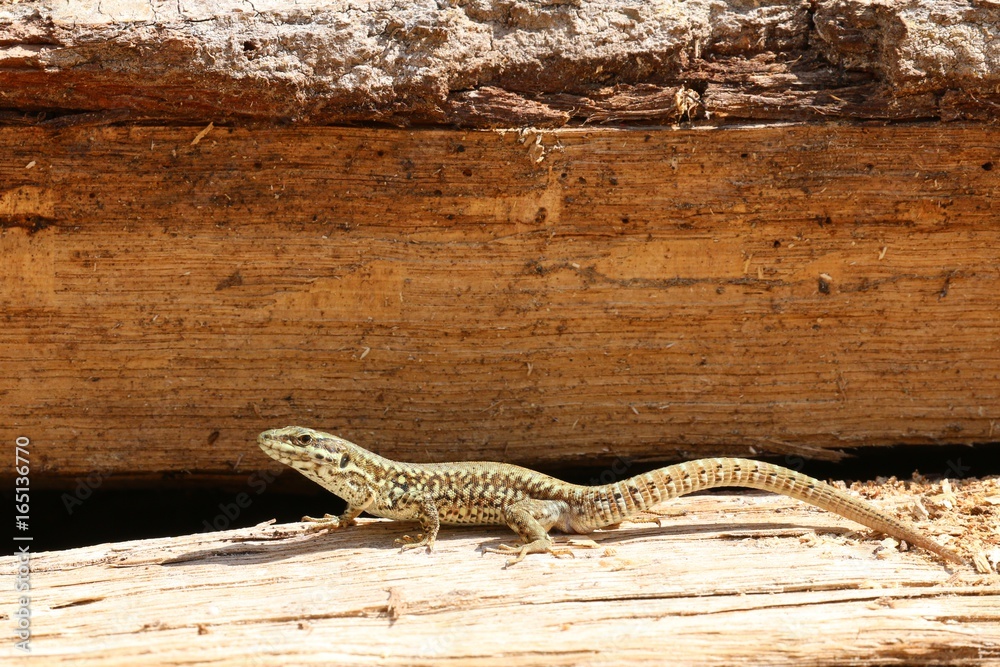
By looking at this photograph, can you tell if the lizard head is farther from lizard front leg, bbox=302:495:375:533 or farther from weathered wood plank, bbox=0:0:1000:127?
weathered wood plank, bbox=0:0:1000:127

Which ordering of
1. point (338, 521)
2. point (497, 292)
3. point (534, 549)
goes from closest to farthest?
point (534, 549)
point (497, 292)
point (338, 521)

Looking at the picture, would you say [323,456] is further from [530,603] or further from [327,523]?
[530,603]

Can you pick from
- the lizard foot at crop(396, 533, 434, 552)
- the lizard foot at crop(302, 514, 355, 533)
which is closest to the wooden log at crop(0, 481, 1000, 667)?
the lizard foot at crop(396, 533, 434, 552)

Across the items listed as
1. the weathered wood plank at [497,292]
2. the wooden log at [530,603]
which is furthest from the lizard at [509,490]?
the weathered wood plank at [497,292]

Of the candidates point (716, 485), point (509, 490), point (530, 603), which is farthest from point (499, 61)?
point (530, 603)

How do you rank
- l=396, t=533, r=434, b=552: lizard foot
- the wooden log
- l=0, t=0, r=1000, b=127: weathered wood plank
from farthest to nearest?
l=396, t=533, r=434, b=552: lizard foot
l=0, t=0, r=1000, b=127: weathered wood plank
the wooden log

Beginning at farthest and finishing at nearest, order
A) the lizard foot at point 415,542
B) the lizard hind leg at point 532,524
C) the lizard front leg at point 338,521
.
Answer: the lizard front leg at point 338,521 < the lizard foot at point 415,542 < the lizard hind leg at point 532,524

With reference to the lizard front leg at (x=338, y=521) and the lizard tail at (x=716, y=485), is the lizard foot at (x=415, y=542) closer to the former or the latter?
the lizard front leg at (x=338, y=521)
